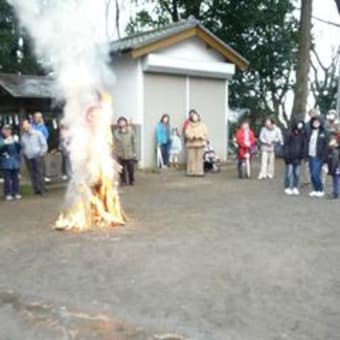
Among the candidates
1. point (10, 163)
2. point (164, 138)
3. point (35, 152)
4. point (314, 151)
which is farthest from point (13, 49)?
point (314, 151)

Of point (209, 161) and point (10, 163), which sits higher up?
point (10, 163)

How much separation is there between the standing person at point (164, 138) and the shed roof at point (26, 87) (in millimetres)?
3364

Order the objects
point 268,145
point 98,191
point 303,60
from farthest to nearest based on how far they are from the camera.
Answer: point 303,60 → point 268,145 → point 98,191

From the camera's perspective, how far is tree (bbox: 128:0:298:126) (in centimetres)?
2792

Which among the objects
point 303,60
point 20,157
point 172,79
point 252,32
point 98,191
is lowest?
point 98,191

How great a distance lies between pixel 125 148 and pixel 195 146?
9.59ft

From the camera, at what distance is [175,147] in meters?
20.2

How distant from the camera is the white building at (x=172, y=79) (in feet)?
65.3

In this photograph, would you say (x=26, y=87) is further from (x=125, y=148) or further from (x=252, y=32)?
(x=252, y=32)

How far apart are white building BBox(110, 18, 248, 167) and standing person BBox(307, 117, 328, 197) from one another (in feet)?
23.1

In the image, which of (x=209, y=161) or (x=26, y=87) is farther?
(x=209, y=161)

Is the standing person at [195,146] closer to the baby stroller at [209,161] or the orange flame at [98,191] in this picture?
the baby stroller at [209,161]

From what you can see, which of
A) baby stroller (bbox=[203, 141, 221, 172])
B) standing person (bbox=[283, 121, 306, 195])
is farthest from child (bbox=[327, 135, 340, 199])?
baby stroller (bbox=[203, 141, 221, 172])

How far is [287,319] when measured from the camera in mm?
5922
